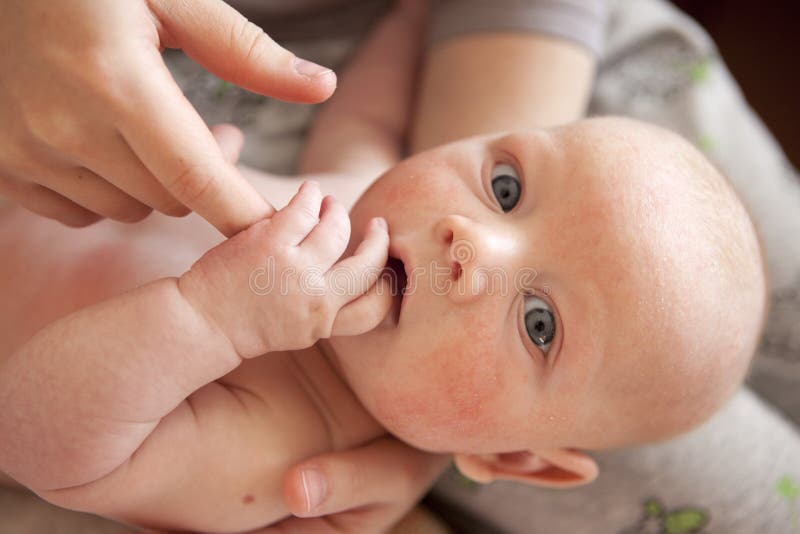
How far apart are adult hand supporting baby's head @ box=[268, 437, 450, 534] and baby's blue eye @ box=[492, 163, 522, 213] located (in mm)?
392

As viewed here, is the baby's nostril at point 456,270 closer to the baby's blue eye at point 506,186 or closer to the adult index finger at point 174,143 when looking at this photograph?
the baby's blue eye at point 506,186

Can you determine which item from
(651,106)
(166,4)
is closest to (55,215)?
(166,4)

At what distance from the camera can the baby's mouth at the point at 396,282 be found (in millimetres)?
874

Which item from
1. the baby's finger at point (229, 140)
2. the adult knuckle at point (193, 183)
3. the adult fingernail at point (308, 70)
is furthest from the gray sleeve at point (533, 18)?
the adult knuckle at point (193, 183)

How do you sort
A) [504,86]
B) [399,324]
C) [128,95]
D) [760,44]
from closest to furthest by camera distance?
1. [128,95]
2. [399,324]
3. [504,86]
4. [760,44]

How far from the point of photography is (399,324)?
2.84ft

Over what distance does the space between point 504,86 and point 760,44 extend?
1352 mm

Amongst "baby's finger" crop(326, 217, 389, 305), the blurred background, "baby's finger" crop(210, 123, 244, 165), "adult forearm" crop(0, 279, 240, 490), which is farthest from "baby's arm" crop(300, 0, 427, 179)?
the blurred background

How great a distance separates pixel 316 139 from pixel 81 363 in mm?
724

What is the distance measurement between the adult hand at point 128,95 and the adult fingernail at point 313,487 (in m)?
0.36

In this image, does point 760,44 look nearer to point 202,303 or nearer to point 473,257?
point 473,257

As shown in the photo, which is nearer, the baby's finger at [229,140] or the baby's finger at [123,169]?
the baby's finger at [123,169]

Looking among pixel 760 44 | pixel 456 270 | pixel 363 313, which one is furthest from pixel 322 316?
pixel 760 44

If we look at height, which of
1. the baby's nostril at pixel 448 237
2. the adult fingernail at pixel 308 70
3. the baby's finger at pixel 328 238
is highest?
the adult fingernail at pixel 308 70
